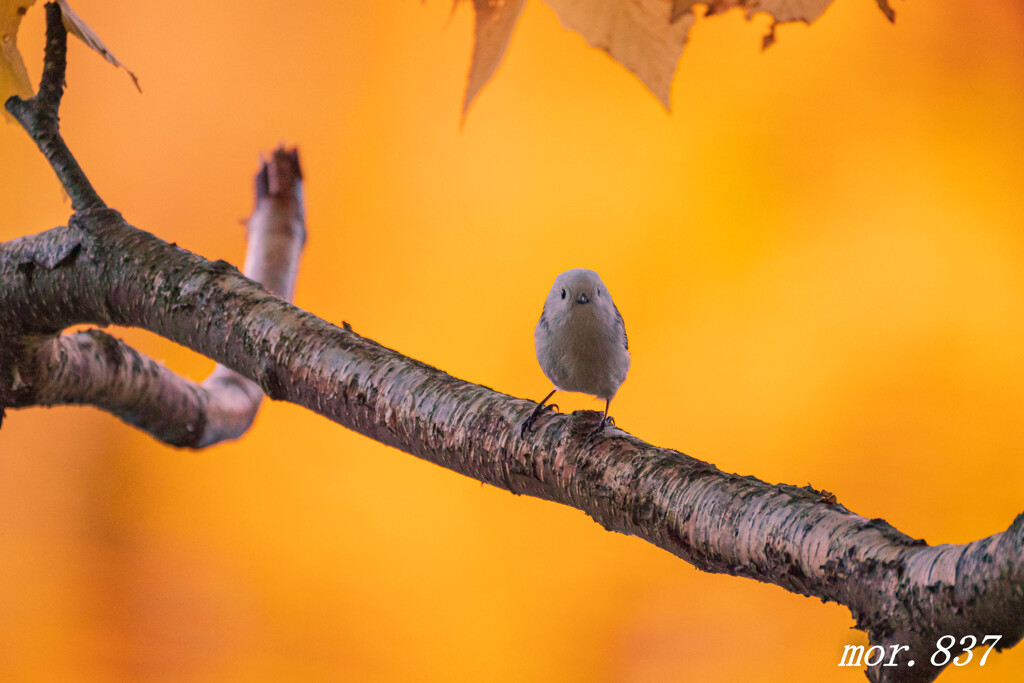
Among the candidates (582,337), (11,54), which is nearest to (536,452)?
(582,337)

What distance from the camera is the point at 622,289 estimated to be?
150cm

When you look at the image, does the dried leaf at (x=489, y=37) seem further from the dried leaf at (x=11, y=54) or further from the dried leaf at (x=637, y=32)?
the dried leaf at (x=11, y=54)

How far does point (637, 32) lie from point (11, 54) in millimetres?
450

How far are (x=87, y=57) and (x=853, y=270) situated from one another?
5.18 feet

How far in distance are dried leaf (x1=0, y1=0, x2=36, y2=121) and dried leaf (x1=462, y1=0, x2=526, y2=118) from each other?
0.98 feet

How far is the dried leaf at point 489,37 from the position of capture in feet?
1.59

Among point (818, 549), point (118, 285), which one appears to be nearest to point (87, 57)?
point (118, 285)

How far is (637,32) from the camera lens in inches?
19.4

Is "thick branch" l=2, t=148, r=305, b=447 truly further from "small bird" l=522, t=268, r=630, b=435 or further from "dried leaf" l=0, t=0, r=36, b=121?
"small bird" l=522, t=268, r=630, b=435

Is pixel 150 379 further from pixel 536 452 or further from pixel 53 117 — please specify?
pixel 536 452

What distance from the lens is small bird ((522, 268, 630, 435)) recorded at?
588 millimetres

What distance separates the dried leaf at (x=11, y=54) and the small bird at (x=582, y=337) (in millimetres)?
415

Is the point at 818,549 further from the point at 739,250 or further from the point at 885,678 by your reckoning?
the point at 739,250

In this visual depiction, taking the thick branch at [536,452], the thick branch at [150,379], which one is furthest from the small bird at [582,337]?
the thick branch at [150,379]
